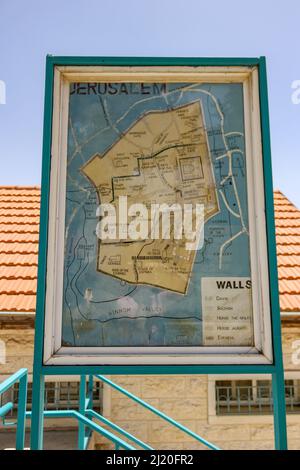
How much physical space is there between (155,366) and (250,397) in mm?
4152

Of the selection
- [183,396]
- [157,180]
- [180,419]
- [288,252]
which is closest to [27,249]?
[183,396]

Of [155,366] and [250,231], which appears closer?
[155,366]

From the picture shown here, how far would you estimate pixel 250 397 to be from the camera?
5344mm

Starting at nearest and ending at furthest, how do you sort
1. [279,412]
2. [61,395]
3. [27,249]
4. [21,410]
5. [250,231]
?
[279,412]
[250,231]
[21,410]
[61,395]
[27,249]

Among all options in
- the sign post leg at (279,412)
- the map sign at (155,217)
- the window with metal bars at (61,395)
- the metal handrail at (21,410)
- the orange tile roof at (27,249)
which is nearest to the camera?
the sign post leg at (279,412)

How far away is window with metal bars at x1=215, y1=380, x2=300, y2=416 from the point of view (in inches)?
206

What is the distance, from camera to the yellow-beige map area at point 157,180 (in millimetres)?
1990

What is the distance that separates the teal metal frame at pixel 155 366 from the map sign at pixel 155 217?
116mm

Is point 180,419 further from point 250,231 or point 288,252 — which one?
point 250,231

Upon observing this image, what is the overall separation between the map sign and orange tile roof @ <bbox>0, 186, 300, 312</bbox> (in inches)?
121

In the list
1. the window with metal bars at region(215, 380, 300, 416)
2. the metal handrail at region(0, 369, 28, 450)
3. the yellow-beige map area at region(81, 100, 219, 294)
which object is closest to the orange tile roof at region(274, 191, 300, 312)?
the window with metal bars at region(215, 380, 300, 416)

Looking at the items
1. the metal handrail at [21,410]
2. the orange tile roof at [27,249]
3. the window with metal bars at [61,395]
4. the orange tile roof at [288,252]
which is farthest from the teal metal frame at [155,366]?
the window with metal bars at [61,395]

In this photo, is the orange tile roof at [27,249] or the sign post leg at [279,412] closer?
the sign post leg at [279,412]

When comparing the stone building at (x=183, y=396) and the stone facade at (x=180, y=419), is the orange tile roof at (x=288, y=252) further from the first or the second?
the stone facade at (x=180, y=419)
